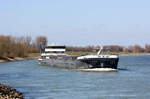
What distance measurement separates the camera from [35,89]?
102 feet

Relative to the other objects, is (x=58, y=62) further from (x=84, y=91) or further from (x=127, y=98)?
(x=127, y=98)

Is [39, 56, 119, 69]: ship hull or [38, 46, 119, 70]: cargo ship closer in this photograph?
[38, 46, 119, 70]: cargo ship

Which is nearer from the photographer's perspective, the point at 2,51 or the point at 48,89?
the point at 48,89

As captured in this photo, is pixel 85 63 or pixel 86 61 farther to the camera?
pixel 85 63

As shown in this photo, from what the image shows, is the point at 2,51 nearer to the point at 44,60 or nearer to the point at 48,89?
the point at 44,60

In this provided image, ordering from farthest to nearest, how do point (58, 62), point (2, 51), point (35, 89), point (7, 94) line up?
point (2, 51)
point (58, 62)
point (35, 89)
point (7, 94)

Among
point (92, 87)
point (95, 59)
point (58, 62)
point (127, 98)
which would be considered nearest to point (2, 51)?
point (58, 62)

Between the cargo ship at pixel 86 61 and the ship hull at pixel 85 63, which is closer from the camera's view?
the cargo ship at pixel 86 61

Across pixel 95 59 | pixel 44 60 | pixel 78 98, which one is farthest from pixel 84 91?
pixel 44 60

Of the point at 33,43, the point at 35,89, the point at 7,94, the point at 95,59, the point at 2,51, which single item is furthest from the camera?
the point at 33,43

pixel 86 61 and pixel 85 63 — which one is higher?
pixel 86 61

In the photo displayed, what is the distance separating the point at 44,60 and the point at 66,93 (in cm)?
4306

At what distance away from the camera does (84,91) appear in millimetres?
29547

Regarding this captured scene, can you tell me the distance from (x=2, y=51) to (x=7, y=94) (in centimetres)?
8761
